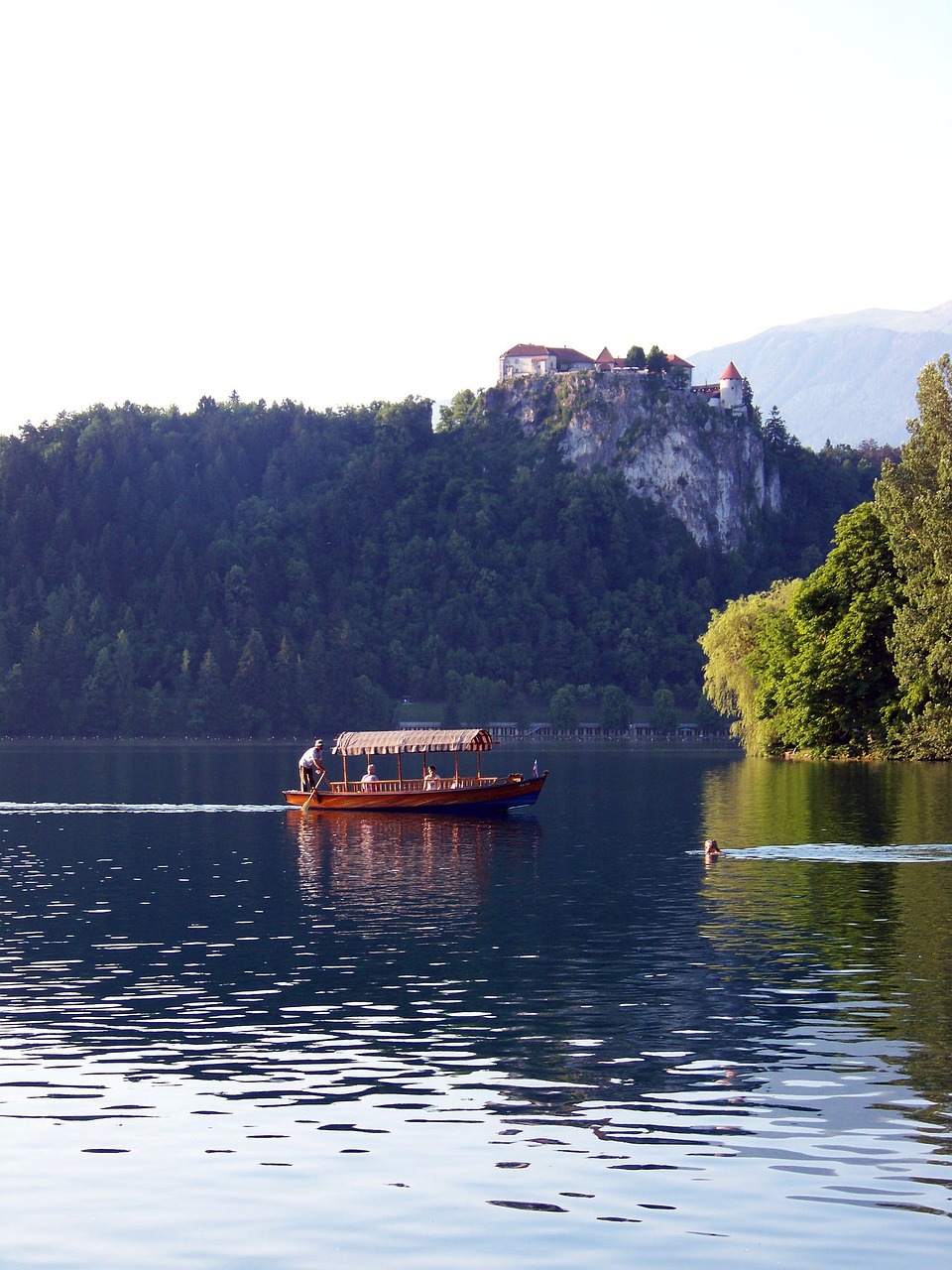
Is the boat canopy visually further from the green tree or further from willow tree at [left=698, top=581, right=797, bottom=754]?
willow tree at [left=698, top=581, right=797, bottom=754]

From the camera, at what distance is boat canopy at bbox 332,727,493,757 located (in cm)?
8350

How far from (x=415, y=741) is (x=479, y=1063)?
56.6 meters

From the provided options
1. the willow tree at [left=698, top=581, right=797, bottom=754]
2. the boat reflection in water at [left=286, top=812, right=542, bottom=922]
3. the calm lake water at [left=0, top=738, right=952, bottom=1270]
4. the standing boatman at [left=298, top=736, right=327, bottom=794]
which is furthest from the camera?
the willow tree at [left=698, top=581, right=797, bottom=754]

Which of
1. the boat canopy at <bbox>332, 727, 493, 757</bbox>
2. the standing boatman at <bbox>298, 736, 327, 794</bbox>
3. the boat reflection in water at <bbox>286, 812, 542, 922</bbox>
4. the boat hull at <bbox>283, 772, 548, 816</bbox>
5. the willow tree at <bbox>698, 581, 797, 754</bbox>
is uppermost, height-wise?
the willow tree at <bbox>698, 581, 797, 754</bbox>

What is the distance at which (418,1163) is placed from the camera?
21781mm

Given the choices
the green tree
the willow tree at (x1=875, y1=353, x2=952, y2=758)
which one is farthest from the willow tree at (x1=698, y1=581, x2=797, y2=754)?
the willow tree at (x1=875, y1=353, x2=952, y2=758)

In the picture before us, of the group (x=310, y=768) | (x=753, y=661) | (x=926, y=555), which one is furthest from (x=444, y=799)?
(x=753, y=661)

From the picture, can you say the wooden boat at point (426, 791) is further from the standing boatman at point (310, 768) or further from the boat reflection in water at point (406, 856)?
the boat reflection in water at point (406, 856)

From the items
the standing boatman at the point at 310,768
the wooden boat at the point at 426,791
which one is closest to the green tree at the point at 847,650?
the wooden boat at the point at 426,791

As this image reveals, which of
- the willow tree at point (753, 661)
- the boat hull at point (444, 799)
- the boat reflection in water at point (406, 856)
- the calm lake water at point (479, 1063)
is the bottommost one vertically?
the calm lake water at point (479, 1063)

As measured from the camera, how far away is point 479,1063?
89.4 ft

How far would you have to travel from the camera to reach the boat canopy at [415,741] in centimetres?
8350

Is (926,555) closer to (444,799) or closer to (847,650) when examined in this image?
(847,650)

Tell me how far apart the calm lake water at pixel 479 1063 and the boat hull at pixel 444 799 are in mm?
22742
